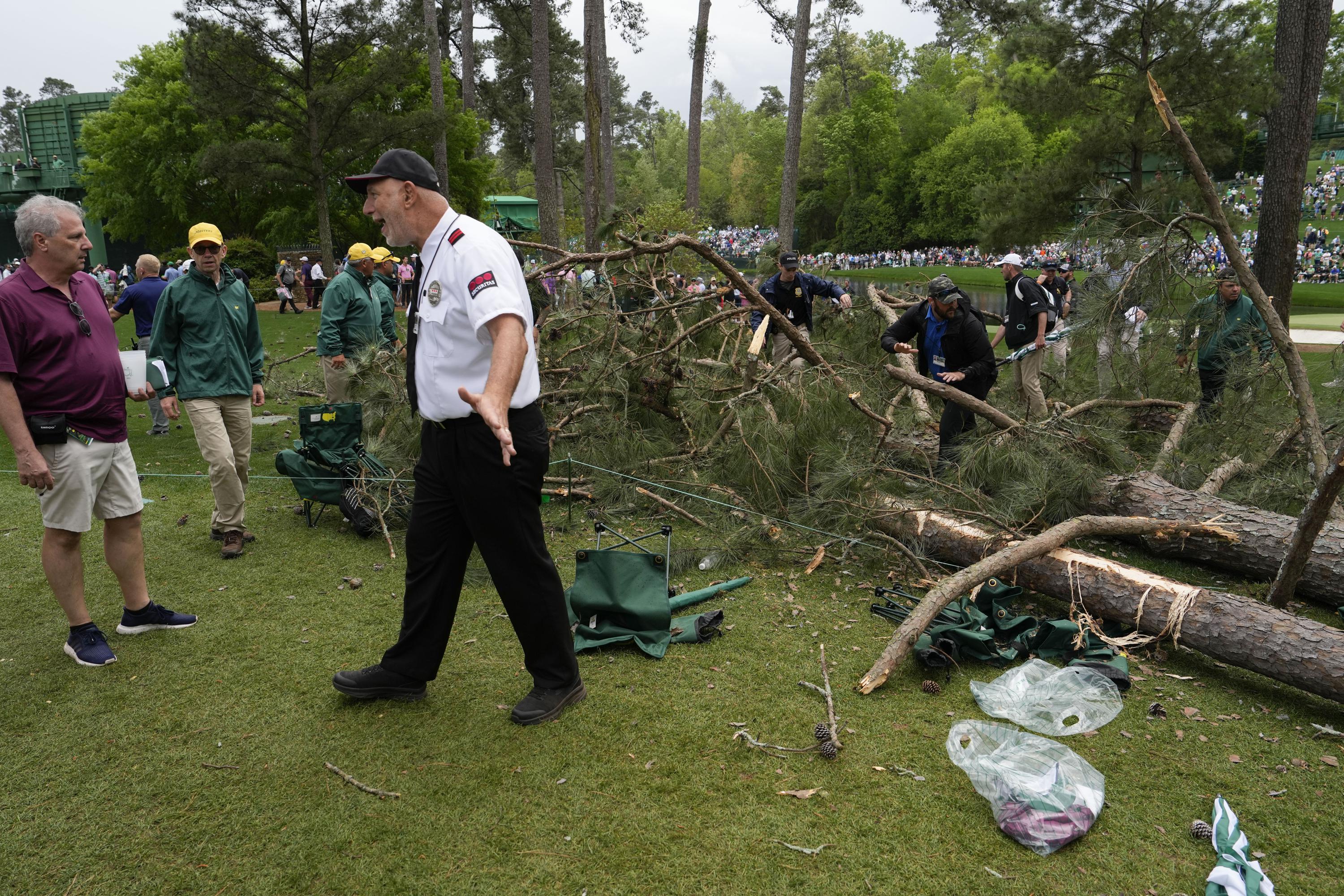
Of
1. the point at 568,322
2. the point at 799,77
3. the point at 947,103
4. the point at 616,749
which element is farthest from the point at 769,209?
the point at 616,749

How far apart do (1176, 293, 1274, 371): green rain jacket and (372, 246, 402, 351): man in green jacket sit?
569cm

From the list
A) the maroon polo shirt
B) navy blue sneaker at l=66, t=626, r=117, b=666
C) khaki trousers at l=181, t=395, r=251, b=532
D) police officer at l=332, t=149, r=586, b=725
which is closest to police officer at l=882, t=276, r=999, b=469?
police officer at l=332, t=149, r=586, b=725

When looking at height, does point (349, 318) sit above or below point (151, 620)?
above

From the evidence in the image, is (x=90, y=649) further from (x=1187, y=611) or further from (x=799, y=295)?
(x=799, y=295)

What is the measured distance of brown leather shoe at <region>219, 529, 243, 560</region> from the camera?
15.2 ft

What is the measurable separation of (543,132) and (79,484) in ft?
42.0

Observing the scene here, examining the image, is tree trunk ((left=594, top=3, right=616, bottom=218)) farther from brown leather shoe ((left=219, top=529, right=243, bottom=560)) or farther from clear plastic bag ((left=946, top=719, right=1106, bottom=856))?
clear plastic bag ((left=946, top=719, right=1106, bottom=856))

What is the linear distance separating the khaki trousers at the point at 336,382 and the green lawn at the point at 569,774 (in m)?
2.72

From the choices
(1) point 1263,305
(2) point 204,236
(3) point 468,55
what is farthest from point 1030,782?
(3) point 468,55

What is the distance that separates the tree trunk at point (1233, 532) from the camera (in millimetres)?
4113

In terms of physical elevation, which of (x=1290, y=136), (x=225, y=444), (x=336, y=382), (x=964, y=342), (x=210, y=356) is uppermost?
(x=1290, y=136)

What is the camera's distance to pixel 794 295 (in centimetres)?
725

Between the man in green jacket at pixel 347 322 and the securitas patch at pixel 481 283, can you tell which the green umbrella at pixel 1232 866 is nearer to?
the securitas patch at pixel 481 283

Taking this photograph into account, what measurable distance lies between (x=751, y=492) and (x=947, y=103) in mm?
47174
